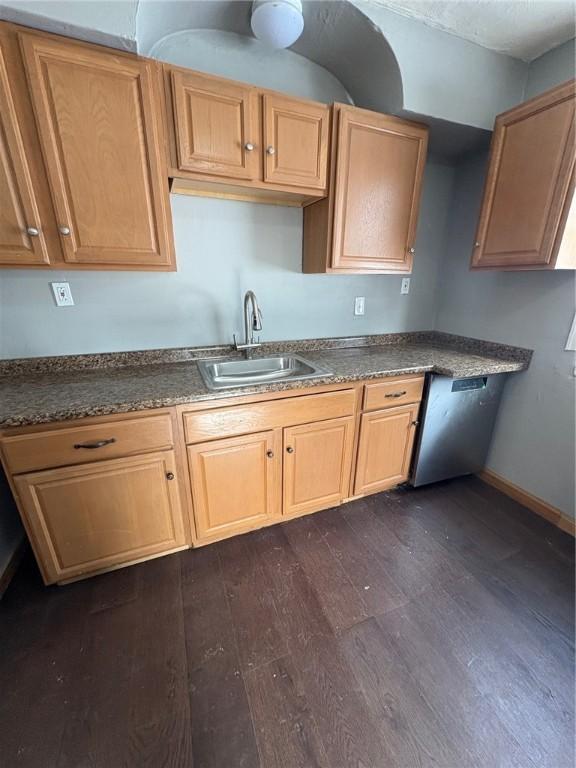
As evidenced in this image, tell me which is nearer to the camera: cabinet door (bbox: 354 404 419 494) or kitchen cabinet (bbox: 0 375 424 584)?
kitchen cabinet (bbox: 0 375 424 584)

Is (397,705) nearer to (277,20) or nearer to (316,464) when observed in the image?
(316,464)

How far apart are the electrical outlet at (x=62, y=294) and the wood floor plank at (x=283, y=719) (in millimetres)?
1781

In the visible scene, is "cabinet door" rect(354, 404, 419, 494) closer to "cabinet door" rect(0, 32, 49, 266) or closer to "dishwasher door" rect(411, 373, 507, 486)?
"dishwasher door" rect(411, 373, 507, 486)

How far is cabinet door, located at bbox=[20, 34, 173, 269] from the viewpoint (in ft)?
3.59

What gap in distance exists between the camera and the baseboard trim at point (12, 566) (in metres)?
1.38

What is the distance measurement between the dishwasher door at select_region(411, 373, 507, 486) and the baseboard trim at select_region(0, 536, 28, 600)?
86.3 inches

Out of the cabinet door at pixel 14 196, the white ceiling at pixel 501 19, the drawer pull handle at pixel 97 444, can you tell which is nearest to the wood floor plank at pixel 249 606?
the drawer pull handle at pixel 97 444

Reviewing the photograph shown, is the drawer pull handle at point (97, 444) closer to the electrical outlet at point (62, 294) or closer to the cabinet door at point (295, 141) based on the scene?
the electrical outlet at point (62, 294)

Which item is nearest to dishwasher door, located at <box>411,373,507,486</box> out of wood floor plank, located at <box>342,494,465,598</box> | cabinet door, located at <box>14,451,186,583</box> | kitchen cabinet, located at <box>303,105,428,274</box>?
wood floor plank, located at <box>342,494,465,598</box>

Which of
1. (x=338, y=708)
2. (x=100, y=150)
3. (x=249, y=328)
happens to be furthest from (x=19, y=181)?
(x=338, y=708)

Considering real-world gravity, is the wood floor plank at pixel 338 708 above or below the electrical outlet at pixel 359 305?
below

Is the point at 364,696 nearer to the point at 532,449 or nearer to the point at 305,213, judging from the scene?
the point at 532,449

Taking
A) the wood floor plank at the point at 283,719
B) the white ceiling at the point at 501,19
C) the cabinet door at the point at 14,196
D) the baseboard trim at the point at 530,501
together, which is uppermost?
the white ceiling at the point at 501,19

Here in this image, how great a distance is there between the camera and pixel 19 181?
1129 millimetres
